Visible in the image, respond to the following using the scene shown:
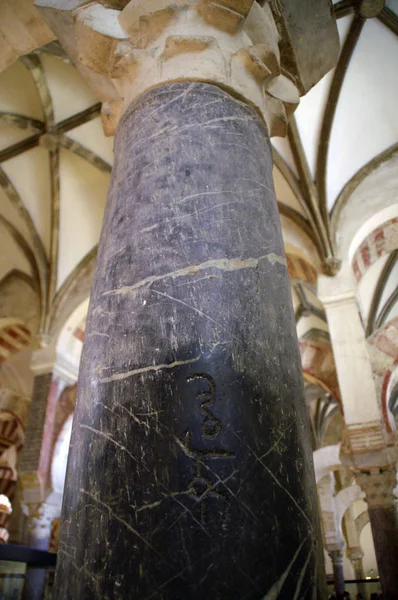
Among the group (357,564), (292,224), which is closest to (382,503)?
(292,224)

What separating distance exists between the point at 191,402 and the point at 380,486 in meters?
5.36

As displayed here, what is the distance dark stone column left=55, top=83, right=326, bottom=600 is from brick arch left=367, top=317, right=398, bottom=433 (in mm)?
5146

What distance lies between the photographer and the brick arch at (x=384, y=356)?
241 inches

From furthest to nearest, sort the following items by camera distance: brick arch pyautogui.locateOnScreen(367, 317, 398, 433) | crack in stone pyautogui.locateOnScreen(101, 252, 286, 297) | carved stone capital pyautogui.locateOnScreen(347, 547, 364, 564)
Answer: carved stone capital pyautogui.locateOnScreen(347, 547, 364, 564) → brick arch pyautogui.locateOnScreen(367, 317, 398, 433) → crack in stone pyautogui.locateOnScreen(101, 252, 286, 297)

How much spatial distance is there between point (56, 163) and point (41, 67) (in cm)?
156

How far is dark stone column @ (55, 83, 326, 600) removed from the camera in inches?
40.2

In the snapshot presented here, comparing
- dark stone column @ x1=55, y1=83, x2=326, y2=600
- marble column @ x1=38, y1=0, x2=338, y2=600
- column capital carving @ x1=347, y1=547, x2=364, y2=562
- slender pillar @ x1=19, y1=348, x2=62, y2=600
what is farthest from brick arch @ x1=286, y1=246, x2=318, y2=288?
column capital carving @ x1=347, y1=547, x2=364, y2=562

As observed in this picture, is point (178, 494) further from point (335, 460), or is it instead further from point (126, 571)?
point (335, 460)

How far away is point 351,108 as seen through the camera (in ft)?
22.4

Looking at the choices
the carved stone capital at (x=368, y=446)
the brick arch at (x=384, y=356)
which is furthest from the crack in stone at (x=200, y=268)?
the brick arch at (x=384, y=356)

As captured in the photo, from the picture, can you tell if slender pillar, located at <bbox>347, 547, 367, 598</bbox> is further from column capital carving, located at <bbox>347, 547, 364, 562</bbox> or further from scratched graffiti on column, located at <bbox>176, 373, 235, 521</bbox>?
scratched graffiti on column, located at <bbox>176, 373, 235, 521</bbox>

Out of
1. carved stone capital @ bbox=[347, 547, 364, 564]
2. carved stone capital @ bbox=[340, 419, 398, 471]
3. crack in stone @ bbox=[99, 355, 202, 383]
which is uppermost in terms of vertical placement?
carved stone capital @ bbox=[340, 419, 398, 471]

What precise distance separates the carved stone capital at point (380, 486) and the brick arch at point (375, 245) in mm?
2653

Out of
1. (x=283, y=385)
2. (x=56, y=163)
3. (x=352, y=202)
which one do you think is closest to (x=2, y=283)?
(x=56, y=163)
